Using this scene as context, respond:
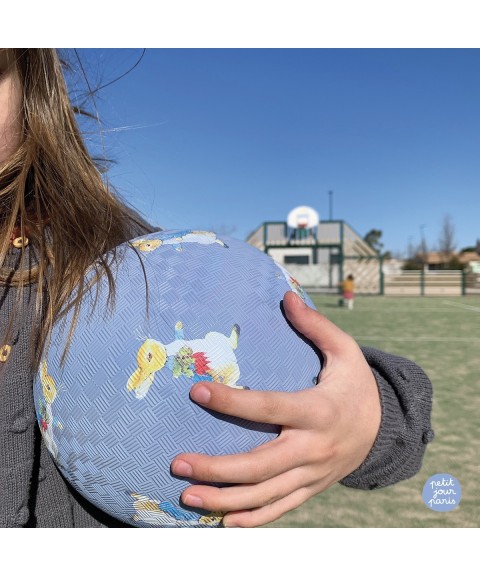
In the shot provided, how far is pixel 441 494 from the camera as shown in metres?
2.94

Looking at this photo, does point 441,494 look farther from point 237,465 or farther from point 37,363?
point 37,363

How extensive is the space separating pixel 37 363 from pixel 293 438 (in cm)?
54

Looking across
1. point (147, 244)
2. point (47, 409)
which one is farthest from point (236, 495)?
point (147, 244)

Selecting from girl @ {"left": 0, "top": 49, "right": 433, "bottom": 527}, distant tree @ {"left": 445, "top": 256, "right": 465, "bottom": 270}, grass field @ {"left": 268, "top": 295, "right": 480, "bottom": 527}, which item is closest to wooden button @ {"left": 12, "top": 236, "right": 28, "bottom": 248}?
girl @ {"left": 0, "top": 49, "right": 433, "bottom": 527}

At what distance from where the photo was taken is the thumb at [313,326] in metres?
1.17

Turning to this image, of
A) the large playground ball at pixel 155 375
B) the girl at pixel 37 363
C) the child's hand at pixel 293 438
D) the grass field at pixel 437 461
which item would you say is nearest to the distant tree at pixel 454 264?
the grass field at pixel 437 461

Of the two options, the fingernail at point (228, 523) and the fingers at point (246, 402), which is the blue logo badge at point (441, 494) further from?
the fingers at point (246, 402)

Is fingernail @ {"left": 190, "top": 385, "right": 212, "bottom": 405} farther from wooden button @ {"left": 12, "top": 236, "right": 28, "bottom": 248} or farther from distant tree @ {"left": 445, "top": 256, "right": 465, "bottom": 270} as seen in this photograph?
distant tree @ {"left": 445, "top": 256, "right": 465, "bottom": 270}

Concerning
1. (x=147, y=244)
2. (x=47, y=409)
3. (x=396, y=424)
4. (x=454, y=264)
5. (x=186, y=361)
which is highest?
(x=147, y=244)

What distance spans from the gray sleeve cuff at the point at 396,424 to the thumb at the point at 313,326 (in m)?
0.22

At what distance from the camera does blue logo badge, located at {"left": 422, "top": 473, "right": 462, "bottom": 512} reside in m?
2.90

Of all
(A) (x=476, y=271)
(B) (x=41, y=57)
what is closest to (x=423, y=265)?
(A) (x=476, y=271)

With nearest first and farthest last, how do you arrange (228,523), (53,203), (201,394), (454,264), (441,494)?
(201,394) < (228,523) < (53,203) < (441,494) < (454,264)

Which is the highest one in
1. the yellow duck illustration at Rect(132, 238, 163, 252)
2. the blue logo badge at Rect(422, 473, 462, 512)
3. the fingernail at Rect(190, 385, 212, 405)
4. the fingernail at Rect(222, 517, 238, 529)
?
the yellow duck illustration at Rect(132, 238, 163, 252)
